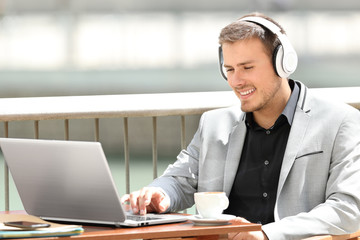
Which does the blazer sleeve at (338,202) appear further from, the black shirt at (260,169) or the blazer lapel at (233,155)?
the blazer lapel at (233,155)

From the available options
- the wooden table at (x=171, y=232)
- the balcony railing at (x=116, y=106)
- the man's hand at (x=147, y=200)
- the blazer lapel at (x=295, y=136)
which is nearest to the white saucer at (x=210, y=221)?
the wooden table at (x=171, y=232)

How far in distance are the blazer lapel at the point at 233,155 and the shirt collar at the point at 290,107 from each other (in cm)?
3

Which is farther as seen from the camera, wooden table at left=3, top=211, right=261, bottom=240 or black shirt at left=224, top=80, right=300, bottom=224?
black shirt at left=224, top=80, right=300, bottom=224

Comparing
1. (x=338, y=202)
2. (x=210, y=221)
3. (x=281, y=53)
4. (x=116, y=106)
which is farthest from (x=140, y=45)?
(x=210, y=221)

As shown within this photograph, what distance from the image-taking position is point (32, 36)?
20.7 metres

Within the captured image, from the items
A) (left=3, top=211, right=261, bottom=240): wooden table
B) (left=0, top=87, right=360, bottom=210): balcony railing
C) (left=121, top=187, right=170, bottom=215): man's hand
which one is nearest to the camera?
(left=3, top=211, right=261, bottom=240): wooden table

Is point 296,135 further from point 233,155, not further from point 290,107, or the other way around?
point 233,155

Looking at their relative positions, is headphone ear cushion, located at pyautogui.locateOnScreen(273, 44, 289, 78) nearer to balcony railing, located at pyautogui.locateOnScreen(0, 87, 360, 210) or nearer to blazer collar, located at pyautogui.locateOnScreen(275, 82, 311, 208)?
blazer collar, located at pyautogui.locateOnScreen(275, 82, 311, 208)

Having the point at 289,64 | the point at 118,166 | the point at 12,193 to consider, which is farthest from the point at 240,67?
the point at 118,166

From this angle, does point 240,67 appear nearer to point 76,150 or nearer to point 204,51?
point 76,150

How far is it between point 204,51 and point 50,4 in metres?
4.75

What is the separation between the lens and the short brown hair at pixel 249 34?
80.5 inches

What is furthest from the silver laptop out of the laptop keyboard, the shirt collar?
the shirt collar

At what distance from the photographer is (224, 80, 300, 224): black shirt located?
2061 millimetres
